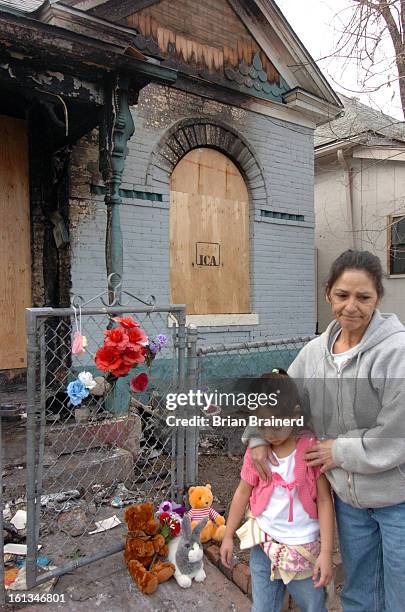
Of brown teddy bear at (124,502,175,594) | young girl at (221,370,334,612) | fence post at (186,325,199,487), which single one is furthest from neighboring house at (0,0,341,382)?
young girl at (221,370,334,612)

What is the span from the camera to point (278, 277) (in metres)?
7.05

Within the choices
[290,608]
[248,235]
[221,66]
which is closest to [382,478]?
[290,608]

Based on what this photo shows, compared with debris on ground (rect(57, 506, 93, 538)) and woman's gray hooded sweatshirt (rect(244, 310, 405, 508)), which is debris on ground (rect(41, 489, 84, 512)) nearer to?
debris on ground (rect(57, 506, 93, 538))

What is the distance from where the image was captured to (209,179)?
6.27m

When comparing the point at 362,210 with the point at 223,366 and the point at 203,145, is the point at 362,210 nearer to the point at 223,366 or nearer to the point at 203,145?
the point at 203,145

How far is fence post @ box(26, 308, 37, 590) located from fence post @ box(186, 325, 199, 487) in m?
1.06

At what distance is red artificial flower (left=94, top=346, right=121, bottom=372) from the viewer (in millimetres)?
2535

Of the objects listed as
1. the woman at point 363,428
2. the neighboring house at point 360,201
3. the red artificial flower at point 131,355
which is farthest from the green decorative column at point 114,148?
the neighboring house at point 360,201

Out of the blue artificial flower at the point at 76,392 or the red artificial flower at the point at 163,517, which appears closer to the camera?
the blue artificial flower at the point at 76,392

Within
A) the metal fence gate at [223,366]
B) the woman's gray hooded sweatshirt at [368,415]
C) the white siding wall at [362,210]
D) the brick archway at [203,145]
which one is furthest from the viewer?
the white siding wall at [362,210]

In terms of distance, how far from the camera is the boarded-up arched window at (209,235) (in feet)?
19.6

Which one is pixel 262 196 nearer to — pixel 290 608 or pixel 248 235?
pixel 248 235

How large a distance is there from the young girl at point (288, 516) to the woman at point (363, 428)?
0.07 meters

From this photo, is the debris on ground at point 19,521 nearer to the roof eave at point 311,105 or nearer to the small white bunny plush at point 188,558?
the small white bunny plush at point 188,558
